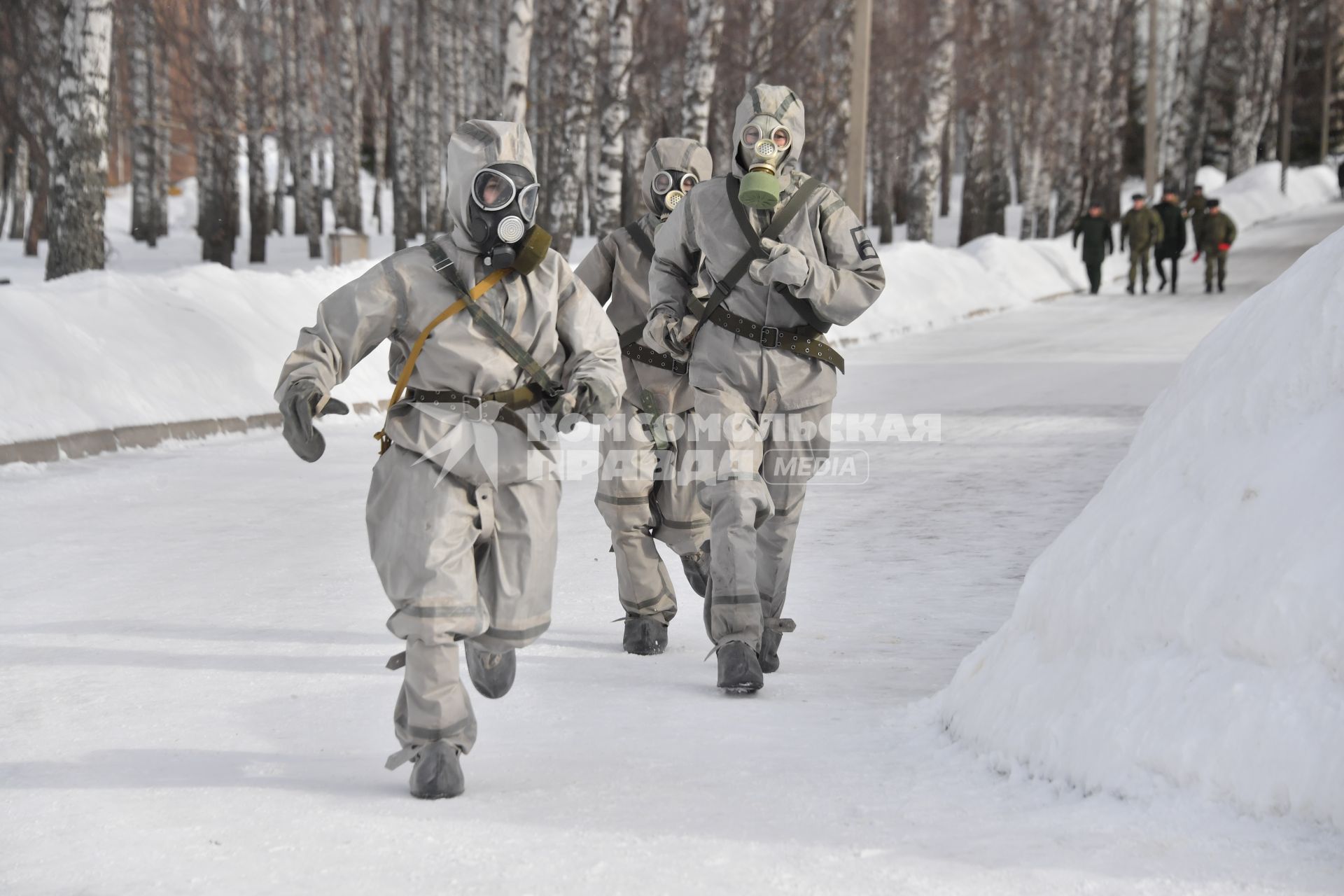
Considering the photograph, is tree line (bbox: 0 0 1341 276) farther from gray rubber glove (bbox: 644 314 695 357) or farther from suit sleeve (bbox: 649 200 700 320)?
gray rubber glove (bbox: 644 314 695 357)

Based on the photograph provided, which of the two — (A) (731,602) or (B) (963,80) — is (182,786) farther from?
(B) (963,80)

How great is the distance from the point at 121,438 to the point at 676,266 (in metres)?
6.39

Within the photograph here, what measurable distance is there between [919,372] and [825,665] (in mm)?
10979

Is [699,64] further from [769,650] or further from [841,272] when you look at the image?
[769,650]

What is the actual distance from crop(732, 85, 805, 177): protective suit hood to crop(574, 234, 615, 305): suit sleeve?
0.96 meters

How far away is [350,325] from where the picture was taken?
14.5ft

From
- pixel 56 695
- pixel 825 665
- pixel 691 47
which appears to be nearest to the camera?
pixel 56 695

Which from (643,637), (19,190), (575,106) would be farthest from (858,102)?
(19,190)

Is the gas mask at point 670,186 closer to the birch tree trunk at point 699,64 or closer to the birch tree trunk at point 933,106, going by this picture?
the birch tree trunk at point 699,64

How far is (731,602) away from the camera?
559cm

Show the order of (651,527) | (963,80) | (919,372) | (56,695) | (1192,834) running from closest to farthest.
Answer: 1. (1192,834)
2. (56,695)
3. (651,527)
4. (919,372)
5. (963,80)

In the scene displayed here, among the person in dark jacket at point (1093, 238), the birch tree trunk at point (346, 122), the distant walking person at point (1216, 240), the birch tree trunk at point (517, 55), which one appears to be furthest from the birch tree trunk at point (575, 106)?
the distant walking person at point (1216, 240)

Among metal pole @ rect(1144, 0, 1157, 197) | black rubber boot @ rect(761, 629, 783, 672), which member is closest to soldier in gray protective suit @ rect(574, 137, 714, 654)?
black rubber boot @ rect(761, 629, 783, 672)

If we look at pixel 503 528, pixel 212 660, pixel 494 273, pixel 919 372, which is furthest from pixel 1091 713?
pixel 919 372
